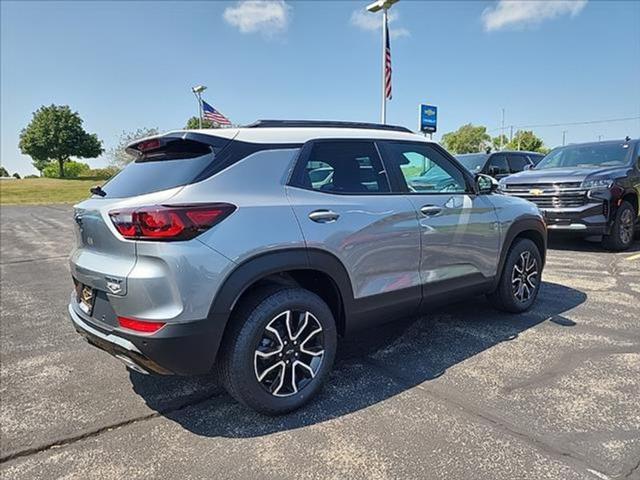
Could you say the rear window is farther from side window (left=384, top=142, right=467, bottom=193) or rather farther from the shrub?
the shrub

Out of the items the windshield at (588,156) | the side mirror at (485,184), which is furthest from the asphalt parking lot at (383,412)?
the windshield at (588,156)

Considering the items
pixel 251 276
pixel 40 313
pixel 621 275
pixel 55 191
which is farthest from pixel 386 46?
pixel 55 191

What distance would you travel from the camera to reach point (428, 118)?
48.9 ft

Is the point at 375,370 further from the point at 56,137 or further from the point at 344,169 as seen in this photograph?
the point at 56,137

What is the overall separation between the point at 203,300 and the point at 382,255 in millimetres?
1316

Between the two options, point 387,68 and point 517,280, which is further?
point 387,68

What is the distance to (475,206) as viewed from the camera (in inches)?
155

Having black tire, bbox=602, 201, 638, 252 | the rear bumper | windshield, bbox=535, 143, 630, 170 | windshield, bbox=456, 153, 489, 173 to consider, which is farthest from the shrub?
the rear bumper

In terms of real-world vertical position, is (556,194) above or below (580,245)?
above

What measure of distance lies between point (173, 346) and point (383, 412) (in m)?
1.34

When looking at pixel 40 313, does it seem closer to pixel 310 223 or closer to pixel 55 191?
pixel 310 223

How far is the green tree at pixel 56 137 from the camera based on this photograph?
55.5 metres

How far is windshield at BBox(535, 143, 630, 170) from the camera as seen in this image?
8.33 metres

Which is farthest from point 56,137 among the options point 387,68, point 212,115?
point 387,68
